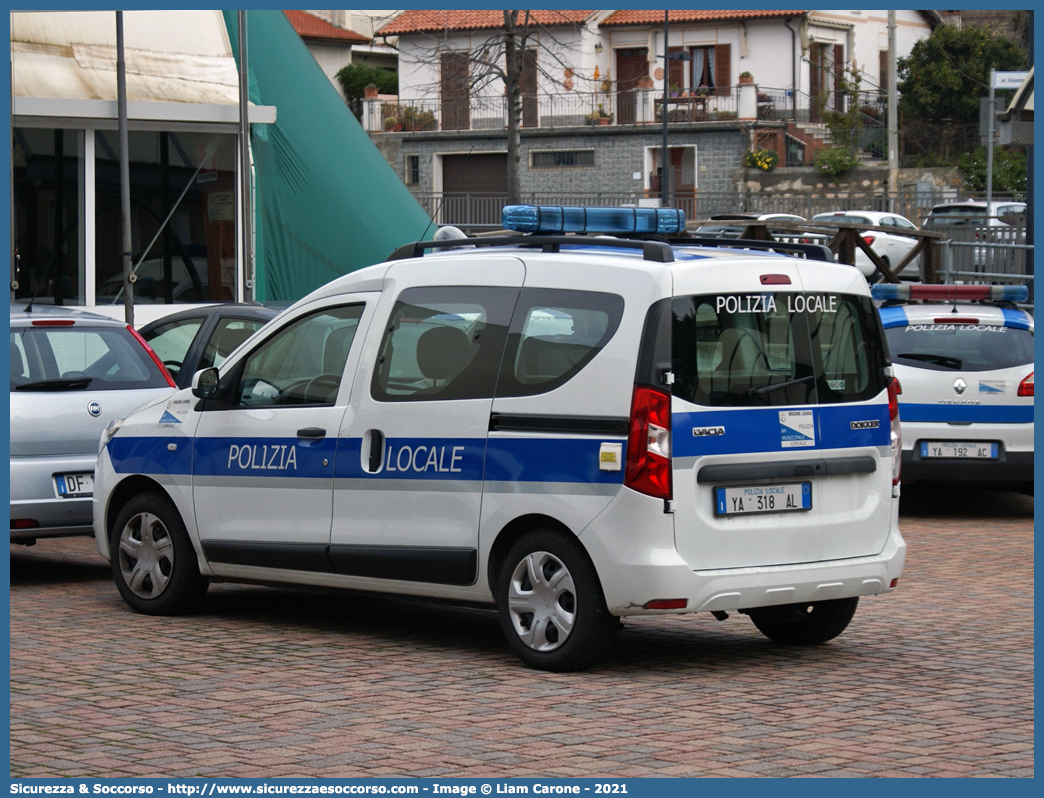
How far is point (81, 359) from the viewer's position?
10.3 m

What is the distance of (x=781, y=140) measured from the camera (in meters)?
59.4

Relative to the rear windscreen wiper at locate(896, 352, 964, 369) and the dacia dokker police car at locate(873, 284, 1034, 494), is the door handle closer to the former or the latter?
the dacia dokker police car at locate(873, 284, 1034, 494)

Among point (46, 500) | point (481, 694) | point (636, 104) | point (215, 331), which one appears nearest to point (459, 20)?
point (636, 104)

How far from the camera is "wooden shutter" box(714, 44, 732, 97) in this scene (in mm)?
63062

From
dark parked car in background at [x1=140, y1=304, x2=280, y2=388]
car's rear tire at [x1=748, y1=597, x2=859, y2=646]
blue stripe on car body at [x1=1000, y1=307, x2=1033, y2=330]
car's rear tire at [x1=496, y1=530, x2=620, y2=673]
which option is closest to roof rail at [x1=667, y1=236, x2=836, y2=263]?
car's rear tire at [x1=748, y1=597, x2=859, y2=646]

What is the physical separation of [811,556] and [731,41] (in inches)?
2293

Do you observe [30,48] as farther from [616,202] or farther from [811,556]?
[616,202]

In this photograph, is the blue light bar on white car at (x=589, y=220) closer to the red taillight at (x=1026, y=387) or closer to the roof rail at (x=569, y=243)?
the roof rail at (x=569, y=243)

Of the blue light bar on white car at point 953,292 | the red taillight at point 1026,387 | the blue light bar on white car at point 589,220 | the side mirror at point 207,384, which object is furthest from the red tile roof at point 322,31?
the blue light bar on white car at point 589,220

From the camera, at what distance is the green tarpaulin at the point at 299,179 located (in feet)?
75.3

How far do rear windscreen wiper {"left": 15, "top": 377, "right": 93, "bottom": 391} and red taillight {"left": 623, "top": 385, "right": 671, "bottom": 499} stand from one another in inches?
185

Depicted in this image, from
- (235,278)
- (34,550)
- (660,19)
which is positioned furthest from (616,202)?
(34,550)

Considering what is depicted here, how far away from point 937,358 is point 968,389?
0.40 m

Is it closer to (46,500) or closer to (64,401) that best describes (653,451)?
(46,500)
